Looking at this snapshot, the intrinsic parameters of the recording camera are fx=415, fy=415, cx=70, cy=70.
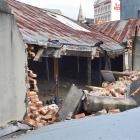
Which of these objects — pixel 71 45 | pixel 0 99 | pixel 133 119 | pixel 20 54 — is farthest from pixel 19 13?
pixel 133 119

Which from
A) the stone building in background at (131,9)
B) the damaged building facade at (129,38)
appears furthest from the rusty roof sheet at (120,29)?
the stone building in background at (131,9)

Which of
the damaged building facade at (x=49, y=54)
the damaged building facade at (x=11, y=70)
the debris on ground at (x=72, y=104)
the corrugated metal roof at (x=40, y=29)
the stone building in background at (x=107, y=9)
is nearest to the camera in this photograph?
the damaged building facade at (x=11, y=70)

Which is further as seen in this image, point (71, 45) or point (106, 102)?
point (71, 45)

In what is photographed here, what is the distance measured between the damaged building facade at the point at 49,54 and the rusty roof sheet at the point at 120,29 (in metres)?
0.64

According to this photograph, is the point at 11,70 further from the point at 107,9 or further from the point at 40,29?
the point at 107,9

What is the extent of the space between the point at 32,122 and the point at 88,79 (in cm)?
702

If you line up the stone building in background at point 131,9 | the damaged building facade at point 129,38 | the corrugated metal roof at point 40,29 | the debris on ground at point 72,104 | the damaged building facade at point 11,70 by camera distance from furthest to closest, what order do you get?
1. the stone building in background at point 131,9
2. the damaged building facade at point 129,38
3. the corrugated metal roof at point 40,29
4. the debris on ground at point 72,104
5. the damaged building facade at point 11,70

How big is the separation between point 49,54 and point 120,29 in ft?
31.8

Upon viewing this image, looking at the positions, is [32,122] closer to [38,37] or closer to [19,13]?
[38,37]

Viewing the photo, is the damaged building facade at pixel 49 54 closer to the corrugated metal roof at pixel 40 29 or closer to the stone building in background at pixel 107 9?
the corrugated metal roof at pixel 40 29

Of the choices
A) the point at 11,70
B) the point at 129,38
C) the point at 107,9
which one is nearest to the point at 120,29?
the point at 129,38

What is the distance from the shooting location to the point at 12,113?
383 inches

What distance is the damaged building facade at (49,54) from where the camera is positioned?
996 cm

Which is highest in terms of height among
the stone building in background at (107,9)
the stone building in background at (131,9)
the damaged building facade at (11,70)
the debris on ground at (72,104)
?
the stone building in background at (107,9)
